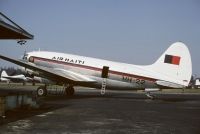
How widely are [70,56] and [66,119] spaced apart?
54.3 feet

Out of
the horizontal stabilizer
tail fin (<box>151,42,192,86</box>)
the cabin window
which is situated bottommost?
the horizontal stabilizer

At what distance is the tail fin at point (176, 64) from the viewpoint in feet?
86.5

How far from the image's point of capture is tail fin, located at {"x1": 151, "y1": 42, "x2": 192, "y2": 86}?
2636 centimetres

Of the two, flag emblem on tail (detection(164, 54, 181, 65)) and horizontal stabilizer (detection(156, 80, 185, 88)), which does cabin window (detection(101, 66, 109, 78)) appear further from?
flag emblem on tail (detection(164, 54, 181, 65))

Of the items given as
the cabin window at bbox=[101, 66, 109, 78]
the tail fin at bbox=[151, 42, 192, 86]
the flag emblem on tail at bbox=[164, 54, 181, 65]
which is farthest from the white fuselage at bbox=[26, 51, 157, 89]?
the flag emblem on tail at bbox=[164, 54, 181, 65]

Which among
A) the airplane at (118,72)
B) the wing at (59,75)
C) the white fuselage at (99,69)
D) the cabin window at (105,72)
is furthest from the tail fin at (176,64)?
the wing at (59,75)

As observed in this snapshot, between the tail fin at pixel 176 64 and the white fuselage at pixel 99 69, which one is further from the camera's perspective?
the white fuselage at pixel 99 69

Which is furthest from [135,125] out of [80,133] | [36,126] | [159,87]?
[159,87]

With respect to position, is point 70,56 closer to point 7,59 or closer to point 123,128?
point 7,59

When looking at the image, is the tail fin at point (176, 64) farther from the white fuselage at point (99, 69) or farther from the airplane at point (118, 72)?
the white fuselage at point (99, 69)

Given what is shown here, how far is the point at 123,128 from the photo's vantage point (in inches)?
467

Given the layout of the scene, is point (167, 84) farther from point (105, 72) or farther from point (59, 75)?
point (59, 75)

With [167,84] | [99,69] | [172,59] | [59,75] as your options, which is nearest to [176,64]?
[172,59]

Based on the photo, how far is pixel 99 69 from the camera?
28.5m
